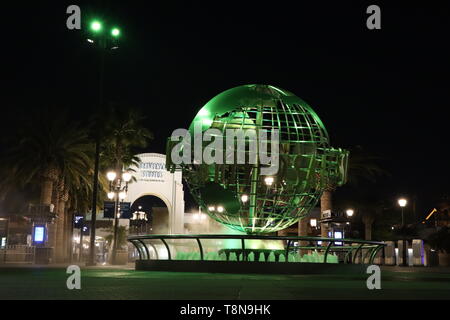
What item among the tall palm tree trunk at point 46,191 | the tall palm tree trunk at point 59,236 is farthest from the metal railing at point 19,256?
the tall palm tree trunk at point 46,191

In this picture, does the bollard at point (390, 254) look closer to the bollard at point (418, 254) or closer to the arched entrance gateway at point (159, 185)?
the bollard at point (418, 254)

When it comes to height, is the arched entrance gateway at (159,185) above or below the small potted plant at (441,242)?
above

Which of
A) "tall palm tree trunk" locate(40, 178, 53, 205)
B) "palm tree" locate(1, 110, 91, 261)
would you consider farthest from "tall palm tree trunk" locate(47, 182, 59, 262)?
"tall palm tree trunk" locate(40, 178, 53, 205)

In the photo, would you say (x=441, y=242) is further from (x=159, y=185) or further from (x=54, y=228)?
(x=54, y=228)

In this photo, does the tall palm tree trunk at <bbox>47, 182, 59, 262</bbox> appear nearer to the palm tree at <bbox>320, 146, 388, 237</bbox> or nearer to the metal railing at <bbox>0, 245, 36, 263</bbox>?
the metal railing at <bbox>0, 245, 36, 263</bbox>

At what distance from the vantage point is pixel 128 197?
56.0 meters

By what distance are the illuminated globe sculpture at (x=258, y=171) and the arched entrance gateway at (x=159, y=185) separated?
38151 mm

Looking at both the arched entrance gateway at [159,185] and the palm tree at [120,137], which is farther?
the arched entrance gateway at [159,185]

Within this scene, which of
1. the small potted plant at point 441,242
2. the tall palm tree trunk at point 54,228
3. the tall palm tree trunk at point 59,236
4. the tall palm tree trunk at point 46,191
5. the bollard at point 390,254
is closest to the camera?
the tall palm tree trunk at point 46,191

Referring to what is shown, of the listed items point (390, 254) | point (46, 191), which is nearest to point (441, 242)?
point (390, 254)

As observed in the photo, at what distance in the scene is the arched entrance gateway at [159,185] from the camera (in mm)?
56250

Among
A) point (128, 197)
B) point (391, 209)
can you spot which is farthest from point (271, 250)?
point (391, 209)
